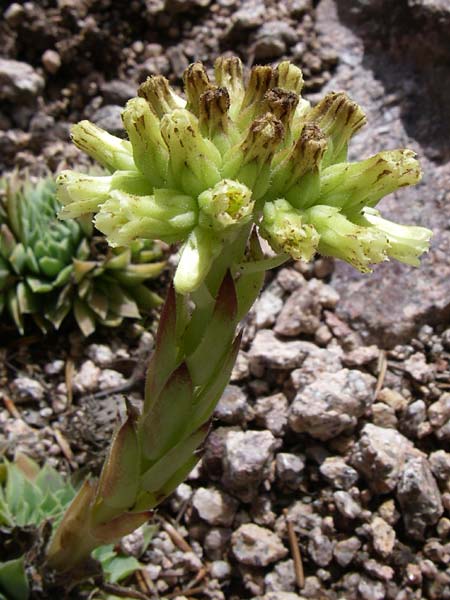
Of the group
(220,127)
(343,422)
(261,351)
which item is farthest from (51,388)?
(220,127)

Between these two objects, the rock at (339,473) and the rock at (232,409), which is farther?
the rock at (232,409)

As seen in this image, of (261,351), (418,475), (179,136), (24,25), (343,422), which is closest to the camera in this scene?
(179,136)

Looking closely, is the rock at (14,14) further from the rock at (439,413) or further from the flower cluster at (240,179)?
the rock at (439,413)

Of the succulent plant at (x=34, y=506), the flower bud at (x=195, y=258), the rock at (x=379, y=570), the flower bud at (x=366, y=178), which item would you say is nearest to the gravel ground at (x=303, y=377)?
the rock at (x=379, y=570)

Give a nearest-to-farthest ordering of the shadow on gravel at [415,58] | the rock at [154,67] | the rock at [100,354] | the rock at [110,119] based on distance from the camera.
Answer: the rock at [100,354] < the shadow on gravel at [415,58] < the rock at [110,119] < the rock at [154,67]

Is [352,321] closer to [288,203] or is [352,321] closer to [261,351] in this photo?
[261,351]

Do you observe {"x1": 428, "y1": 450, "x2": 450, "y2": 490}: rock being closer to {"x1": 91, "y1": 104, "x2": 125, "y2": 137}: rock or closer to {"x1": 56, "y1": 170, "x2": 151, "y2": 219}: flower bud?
{"x1": 56, "y1": 170, "x2": 151, "y2": 219}: flower bud

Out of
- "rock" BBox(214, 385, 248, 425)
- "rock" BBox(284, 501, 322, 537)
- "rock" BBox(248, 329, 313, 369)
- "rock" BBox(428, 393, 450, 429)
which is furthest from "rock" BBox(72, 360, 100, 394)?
"rock" BBox(428, 393, 450, 429)
